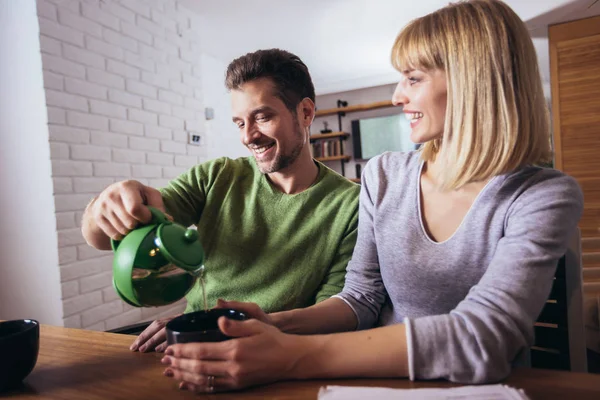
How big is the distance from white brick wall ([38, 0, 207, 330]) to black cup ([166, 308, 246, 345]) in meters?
1.81

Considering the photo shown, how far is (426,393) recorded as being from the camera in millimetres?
518

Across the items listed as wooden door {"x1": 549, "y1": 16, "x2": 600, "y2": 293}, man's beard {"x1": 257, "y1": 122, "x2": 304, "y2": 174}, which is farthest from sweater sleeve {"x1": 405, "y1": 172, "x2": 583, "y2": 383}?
wooden door {"x1": 549, "y1": 16, "x2": 600, "y2": 293}

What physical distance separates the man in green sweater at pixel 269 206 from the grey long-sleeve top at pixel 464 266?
0.57ft

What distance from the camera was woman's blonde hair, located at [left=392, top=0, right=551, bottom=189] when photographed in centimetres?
77

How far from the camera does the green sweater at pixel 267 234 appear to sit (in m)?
1.17

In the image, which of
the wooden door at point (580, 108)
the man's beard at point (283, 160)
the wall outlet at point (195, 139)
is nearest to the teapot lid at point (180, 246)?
the man's beard at point (283, 160)

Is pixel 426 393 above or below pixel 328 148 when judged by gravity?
below

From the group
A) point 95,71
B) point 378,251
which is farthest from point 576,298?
point 95,71

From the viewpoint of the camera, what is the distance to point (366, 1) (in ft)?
11.9

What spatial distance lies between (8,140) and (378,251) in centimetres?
218

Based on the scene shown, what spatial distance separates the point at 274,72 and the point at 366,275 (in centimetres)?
72

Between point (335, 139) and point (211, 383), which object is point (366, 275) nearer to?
point (211, 383)

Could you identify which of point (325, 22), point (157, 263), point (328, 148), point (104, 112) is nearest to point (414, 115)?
point (157, 263)

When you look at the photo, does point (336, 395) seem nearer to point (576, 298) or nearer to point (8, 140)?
point (576, 298)
